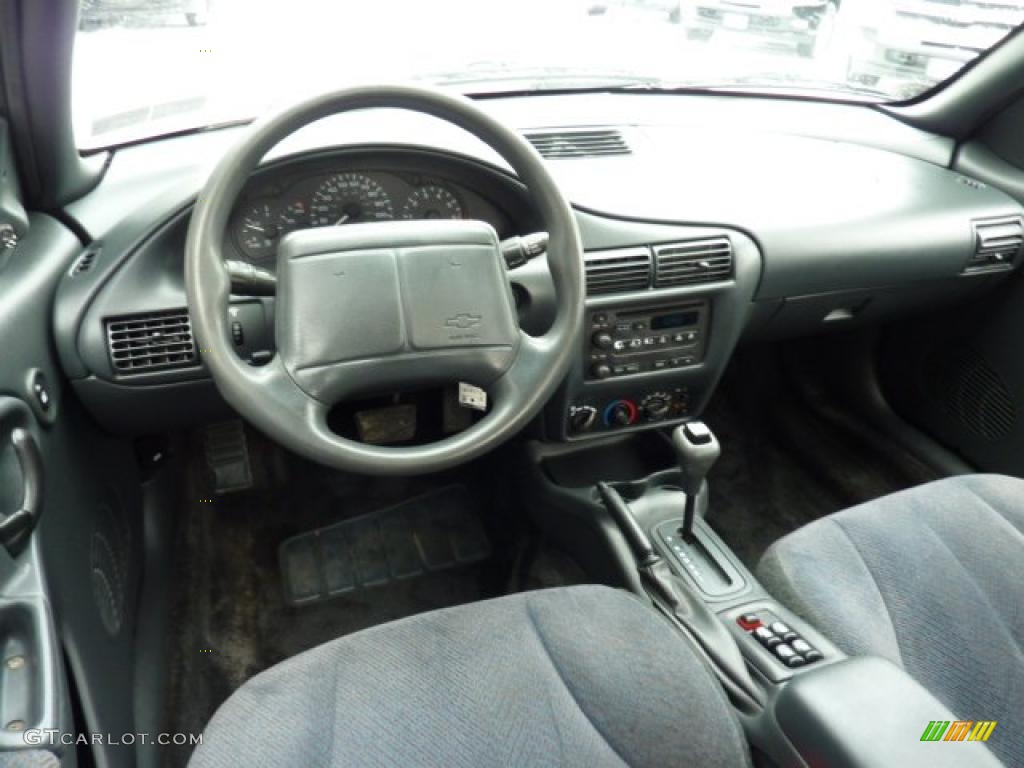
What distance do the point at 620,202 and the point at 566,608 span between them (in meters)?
0.79

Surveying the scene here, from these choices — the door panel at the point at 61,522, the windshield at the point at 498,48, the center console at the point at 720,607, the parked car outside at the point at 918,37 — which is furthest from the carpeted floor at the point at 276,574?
the parked car outside at the point at 918,37

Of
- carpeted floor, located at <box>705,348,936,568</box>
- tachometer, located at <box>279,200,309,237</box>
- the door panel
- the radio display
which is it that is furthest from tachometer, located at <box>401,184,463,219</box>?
carpeted floor, located at <box>705,348,936,568</box>

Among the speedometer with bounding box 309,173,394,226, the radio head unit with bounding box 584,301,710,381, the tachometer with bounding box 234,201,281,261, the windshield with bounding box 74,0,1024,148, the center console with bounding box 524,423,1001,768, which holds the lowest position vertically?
the center console with bounding box 524,423,1001,768

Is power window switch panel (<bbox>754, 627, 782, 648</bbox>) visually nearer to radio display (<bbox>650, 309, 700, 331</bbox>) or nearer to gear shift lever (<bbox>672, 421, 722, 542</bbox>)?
gear shift lever (<bbox>672, 421, 722, 542</bbox>)

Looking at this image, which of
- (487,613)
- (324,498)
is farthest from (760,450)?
(487,613)

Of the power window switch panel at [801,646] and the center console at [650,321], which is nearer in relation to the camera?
the power window switch panel at [801,646]

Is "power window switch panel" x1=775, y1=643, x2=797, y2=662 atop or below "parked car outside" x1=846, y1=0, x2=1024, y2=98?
below

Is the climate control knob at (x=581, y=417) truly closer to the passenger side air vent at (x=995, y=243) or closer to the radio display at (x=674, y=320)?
the radio display at (x=674, y=320)

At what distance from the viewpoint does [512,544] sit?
6.85 feet

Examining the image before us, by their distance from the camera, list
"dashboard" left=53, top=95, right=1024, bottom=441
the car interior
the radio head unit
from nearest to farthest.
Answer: the car interior → "dashboard" left=53, top=95, right=1024, bottom=441 → the radio head unit

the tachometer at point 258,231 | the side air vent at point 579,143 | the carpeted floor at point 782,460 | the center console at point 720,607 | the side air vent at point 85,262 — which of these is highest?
the side air vent at point 579,143

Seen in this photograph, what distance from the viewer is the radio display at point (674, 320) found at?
64.4 inches

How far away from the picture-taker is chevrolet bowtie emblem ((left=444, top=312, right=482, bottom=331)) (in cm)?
114

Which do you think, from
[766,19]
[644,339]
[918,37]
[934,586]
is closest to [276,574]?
[644,339]
